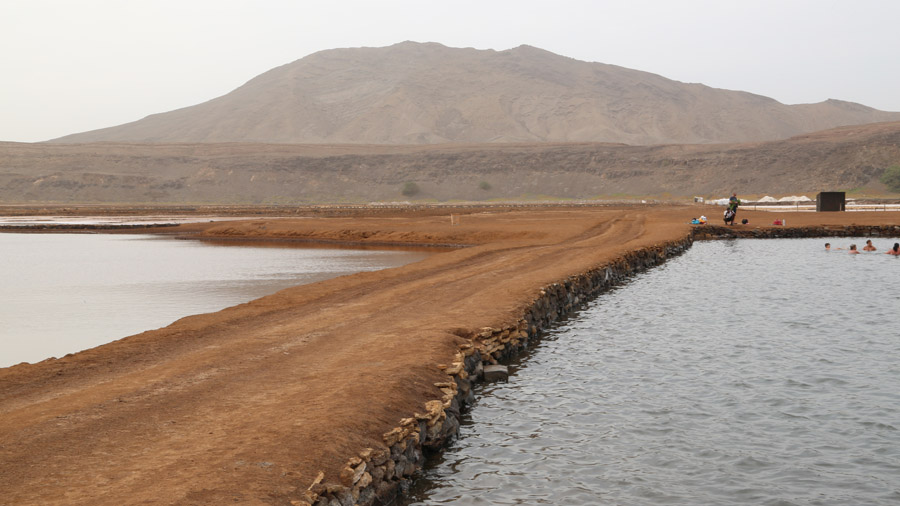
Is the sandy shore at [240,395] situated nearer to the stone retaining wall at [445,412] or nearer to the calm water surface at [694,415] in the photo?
the stone retaining wall at [445,412]

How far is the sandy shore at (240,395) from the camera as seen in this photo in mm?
9719

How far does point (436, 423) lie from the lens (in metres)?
13.9

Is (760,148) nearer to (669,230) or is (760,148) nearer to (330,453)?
(669,230)

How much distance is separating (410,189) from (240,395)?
18413 centimetres

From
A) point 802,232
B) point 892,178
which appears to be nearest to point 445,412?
point 802,232

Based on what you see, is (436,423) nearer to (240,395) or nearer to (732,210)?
(240,395)

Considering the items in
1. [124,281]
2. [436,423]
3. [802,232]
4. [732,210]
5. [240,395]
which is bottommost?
[436,423]

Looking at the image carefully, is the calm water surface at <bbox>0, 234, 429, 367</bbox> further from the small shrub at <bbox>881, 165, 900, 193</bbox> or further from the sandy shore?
the small shrub at <bbox>881, 165, 900, 193</bbox>

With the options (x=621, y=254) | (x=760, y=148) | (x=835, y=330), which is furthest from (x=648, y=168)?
(x=835, y=330)

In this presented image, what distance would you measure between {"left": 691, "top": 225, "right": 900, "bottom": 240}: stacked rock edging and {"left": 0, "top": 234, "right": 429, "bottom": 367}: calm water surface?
29.5 m

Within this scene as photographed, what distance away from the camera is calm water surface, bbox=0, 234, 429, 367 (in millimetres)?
25109

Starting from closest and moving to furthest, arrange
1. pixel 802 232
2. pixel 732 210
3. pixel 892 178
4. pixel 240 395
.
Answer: pixel 240 395 < pixel 802 232 < pixel 732 210 < pixel 892 178

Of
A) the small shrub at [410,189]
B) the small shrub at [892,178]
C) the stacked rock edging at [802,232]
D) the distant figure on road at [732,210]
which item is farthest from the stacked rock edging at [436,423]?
the small shrub at [410,189]

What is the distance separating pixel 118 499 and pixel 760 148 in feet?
665
